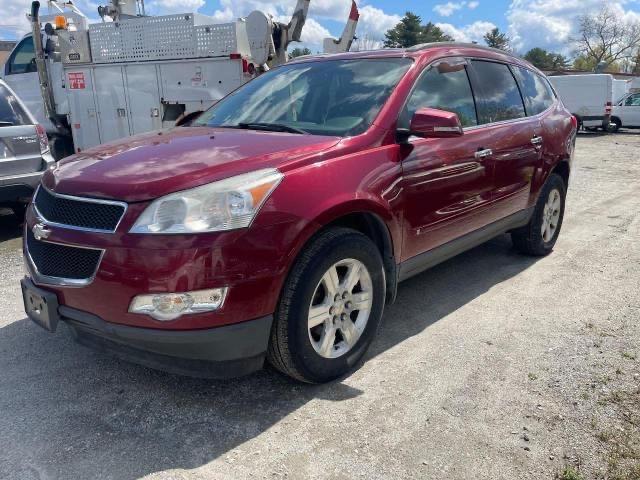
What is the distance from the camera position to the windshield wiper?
3.41 meters

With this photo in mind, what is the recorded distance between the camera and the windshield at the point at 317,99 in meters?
3.44

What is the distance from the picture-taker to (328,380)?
3.07 metres

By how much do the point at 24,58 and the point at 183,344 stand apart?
1024 cm

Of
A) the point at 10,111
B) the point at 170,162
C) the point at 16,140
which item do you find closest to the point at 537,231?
the point at 170,162

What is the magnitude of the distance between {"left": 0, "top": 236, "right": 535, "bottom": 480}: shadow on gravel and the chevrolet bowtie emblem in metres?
0.87

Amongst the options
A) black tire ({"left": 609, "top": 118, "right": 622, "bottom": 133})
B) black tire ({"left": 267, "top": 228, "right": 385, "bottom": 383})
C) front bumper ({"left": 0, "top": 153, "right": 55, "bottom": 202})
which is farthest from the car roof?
black tire ({"left": 609, "top": 118, "right": 622, "bottom": 133})

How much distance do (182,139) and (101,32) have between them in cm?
713

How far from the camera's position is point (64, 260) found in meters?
2.71

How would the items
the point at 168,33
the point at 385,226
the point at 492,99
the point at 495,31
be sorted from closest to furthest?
the point at 385,226 → the point at 492,99 → the point at 168,33 → the point at 495,31

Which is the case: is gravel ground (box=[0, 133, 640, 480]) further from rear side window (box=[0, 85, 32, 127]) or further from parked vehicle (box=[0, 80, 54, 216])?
rear side window (box=[0, 85, 32, 127])

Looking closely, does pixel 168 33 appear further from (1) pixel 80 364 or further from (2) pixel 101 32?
(1) pixel 80 364

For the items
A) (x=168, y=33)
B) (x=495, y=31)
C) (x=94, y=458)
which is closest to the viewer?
(x=94, y=458)

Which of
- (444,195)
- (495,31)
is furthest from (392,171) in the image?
(495,31)

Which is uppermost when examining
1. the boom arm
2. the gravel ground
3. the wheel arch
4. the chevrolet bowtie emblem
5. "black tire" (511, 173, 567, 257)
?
the boom arm
